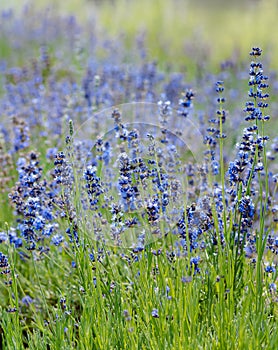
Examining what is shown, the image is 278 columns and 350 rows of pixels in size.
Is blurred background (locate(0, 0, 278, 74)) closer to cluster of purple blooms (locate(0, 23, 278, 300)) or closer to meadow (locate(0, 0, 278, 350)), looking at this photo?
meadow (locate(0, 0, 278, 350))

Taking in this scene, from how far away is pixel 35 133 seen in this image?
5469 mm

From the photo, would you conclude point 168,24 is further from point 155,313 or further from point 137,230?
point 155,313

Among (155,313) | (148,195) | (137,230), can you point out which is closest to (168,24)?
(137,230)

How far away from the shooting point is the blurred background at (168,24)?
10336mm

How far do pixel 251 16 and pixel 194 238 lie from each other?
1207 centimetres

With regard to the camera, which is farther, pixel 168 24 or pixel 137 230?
pixel 168 24

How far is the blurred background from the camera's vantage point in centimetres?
1034

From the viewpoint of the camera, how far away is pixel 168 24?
13188 mm

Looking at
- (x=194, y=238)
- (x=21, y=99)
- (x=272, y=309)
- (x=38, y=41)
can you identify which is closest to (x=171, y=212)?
(x=194, y=238)

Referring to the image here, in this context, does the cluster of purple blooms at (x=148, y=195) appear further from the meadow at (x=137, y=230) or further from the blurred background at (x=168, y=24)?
the blurred background at (x=168, y=24)

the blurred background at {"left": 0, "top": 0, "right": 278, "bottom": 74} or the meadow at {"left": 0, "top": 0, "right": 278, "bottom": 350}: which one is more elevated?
the blurred background at {"left": 0, "top": 0, "right": 278, "bottom": 74}

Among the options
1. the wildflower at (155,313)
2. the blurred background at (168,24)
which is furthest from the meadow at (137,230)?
the blurred background at (168,24)

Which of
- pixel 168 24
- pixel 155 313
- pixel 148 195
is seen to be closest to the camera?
pixel 155 313

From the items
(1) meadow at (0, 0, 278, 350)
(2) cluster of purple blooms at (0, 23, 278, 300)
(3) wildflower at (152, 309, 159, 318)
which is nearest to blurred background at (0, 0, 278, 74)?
(1) meadow at (0, 0, 278, 350)
